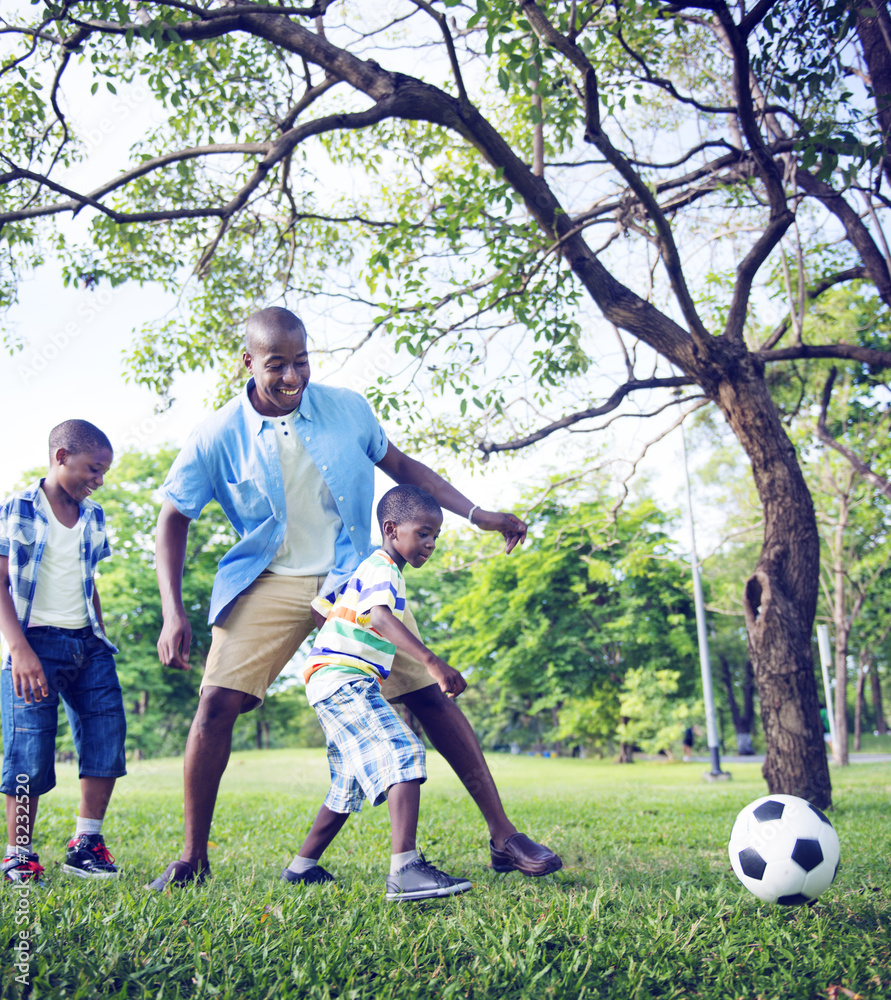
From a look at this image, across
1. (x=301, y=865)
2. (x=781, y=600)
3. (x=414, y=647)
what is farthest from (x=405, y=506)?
(x=781, y=600)

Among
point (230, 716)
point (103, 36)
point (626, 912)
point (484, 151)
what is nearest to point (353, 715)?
point (230, 716)

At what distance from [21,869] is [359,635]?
5.73 feet

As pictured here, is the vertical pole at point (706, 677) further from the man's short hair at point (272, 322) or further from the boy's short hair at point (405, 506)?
the man's short hair at point (272, 322)

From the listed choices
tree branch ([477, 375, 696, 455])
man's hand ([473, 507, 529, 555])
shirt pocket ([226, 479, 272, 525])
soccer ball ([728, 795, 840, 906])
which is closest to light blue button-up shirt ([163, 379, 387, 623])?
shirt pocket ([226, 479, 272, 525])

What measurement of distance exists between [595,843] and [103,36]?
8181mm

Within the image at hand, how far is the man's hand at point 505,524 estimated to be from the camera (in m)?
3.56

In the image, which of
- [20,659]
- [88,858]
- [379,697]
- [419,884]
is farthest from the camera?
[88,858]

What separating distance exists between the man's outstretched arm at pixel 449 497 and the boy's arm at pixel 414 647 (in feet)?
2.32

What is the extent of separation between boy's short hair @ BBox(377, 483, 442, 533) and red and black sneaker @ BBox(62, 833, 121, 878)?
2001 mm

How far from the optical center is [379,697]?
3062 millimetres

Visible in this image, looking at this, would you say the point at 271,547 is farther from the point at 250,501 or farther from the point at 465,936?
the point at 465,936

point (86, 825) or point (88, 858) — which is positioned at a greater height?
point (86, 825)

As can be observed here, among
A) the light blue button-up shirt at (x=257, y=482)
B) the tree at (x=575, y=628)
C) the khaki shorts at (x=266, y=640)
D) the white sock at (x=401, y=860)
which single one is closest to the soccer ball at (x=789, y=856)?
the white sock at (x=401, y=860)

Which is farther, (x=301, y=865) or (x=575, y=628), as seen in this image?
(x=575, y=628)
